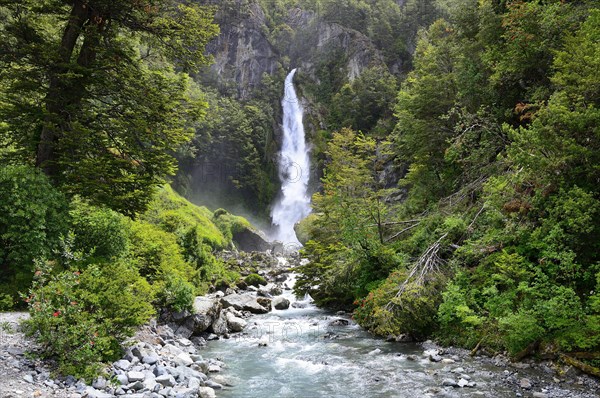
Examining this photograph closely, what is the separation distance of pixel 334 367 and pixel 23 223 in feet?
26.3

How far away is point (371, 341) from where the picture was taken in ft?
41.4

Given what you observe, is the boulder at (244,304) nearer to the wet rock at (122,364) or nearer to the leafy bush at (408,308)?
the leafy bush at (408,308)

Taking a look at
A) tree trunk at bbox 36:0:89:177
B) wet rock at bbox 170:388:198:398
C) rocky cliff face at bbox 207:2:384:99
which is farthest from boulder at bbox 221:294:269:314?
rocky cliff face at bbox 207:2:384:99

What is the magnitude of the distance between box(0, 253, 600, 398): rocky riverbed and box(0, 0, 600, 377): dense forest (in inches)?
18.8

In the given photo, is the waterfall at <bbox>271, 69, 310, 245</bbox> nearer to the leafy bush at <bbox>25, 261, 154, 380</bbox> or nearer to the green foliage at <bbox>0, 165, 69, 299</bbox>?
the green foliage at <bbox>0, 165, 69, 299</bbox>

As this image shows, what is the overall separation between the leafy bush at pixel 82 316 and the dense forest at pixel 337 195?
0.12ft

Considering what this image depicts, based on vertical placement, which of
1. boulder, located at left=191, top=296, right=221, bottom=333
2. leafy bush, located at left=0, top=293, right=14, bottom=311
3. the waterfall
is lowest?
boulder, located at left=191, top=296, right=221, bottom=333

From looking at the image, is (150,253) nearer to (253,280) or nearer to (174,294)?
(174,294)

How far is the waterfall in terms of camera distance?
5125 cm

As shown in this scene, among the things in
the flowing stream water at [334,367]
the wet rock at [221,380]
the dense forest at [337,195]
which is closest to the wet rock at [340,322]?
the flowing stream water at [334,367]

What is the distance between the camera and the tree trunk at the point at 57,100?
976 centimetres

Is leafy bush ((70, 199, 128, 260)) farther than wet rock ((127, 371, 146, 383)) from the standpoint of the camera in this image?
Yes

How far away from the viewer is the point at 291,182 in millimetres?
54812

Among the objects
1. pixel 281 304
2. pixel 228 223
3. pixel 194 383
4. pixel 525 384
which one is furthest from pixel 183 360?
pixel 228 223
